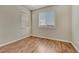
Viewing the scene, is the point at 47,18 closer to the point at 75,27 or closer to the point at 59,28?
the point at 59,28

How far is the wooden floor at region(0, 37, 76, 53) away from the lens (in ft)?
4.22

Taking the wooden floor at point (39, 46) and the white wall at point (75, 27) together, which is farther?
the white wall at point (75, 27)

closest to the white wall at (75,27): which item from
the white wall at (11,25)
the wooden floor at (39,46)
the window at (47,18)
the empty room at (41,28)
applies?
the empty room at (41,28)

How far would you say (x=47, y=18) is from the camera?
1445 millimetres

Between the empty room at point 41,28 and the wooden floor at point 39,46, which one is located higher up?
the empty room at point 41,28

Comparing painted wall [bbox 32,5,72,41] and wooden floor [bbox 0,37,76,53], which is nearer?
wooden floor [bbox 0,37,76,53]

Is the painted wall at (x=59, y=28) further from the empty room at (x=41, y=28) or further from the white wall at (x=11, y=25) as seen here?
the white wall at (x=11, y=25)

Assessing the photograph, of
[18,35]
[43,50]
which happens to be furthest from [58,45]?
[18,35]

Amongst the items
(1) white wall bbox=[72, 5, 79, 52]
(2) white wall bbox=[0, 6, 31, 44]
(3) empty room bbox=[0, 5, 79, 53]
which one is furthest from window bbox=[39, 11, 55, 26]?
(1) white wall bbox=[72, 5, 79, 52]

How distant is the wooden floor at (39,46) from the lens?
4.22ft

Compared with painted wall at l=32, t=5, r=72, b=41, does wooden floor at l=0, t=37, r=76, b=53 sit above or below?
below

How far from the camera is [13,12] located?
55.9 inches

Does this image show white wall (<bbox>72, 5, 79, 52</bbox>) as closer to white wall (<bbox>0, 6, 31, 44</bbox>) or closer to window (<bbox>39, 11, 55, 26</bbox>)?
window (<bbox>39, 11, 55, 26</bbox>)
